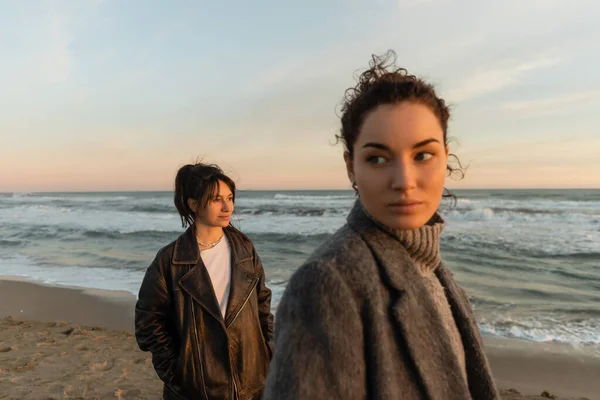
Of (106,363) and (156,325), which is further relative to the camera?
→ (106,363)

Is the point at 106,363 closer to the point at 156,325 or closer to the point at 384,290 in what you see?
the point at 156,325

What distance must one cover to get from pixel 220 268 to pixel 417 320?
184cm

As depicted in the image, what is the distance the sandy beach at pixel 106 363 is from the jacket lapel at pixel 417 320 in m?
4.34

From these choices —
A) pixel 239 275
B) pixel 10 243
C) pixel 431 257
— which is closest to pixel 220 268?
pixel 239 275

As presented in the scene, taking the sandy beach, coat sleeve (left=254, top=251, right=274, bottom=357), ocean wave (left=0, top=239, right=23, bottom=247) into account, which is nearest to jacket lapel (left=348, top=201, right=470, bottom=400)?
coat sleeve (left=254, top=251, right=274, bottom=357)

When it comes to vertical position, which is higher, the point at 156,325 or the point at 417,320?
the point at 417,320

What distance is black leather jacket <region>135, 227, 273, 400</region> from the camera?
92.2 inches

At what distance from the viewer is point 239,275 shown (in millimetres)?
2607

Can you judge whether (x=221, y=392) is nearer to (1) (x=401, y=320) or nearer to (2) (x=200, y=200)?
(2) (x=200, y=200)

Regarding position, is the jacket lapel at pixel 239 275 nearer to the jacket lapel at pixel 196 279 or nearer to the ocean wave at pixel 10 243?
the jacket lapel at pixel 196 279

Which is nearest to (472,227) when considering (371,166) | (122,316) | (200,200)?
(122,316)

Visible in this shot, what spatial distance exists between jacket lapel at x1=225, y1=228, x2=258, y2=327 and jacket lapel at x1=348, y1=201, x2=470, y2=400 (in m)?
1.64

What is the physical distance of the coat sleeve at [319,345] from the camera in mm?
836

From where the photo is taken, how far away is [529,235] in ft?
53.2
